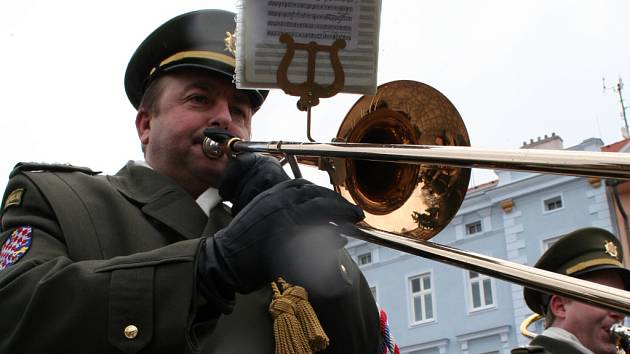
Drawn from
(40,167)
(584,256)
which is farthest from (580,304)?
(40,167)

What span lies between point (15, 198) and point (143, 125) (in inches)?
31.8

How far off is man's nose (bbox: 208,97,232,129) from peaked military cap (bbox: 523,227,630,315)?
2.56 meters

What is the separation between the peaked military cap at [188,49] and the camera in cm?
305

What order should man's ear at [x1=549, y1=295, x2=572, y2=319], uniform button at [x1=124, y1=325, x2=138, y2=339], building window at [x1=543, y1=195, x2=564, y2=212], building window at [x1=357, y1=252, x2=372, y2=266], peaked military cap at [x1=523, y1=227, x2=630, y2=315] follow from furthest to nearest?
1. building window at [x1=357, y1=252, x2=372, y2=266]
2. building window at [x1=543, y1=195, x2=564, y2=212]
3. peaked military cap at [x1=523, y1=227, x2=630, y2=315]
4. man's ear at [x1=549, y1=295, x2=572, y2=319]
5. uniform button at [x1=124, y1=325, x2=138, y2=339]

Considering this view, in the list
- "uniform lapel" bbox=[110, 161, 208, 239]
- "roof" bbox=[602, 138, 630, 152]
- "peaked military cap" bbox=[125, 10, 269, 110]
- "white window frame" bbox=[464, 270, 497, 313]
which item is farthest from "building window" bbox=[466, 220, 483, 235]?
"uniform lapel" bbox=[110, 161, 208, 239]

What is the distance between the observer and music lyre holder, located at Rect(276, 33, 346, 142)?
8.31 ft

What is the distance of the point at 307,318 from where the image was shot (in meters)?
2.49

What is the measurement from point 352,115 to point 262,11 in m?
0.58

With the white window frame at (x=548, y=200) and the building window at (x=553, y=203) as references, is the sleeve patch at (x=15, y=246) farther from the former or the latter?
the building window at (x=553, y=203)

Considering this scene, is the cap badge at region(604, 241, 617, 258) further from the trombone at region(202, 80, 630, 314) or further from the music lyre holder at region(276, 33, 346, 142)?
the music lyre holder at region(276, 33, 346, 142)

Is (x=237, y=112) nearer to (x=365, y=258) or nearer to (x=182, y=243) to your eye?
(x=182, y=243)

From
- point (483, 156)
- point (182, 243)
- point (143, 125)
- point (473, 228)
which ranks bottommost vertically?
point (182, 243)

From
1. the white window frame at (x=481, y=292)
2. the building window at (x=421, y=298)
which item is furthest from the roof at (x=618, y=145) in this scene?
the building window at (x=421, y=298)

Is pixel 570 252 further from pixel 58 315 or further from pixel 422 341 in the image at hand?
pixel 422 341
